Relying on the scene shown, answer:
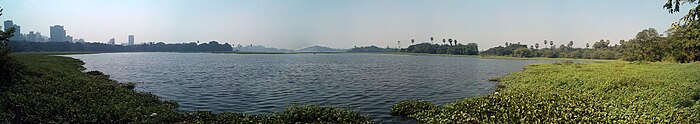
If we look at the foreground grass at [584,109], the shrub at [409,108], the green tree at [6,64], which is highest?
the green tree at [6,64]

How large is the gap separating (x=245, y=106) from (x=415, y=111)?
10034 millimetres

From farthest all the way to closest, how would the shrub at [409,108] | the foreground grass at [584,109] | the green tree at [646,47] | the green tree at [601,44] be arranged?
the green tree at [601,44]
the green tree at [646,47]
the shrub at [409,108]
the foreground grass at [584,109]

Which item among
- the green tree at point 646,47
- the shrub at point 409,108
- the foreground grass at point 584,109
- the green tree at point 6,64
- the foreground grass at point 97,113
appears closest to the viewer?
the foreground grass at point 584,109

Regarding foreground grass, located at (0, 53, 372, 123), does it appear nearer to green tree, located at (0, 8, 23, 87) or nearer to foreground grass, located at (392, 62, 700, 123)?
green tree, located at (0, 8, 23, 87)

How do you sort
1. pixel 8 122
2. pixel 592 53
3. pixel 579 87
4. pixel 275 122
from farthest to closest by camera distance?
1. pixel 592 53
2. pixel 579 87
3. pixel 275 122
4. pixel 8 122

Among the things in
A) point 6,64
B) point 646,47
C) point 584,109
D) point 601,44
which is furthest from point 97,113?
point 601,44

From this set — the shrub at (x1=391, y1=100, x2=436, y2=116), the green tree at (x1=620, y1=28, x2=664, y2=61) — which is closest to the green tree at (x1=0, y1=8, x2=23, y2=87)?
the shrub at (x1=391, y1=100, x2=436, y2=116)

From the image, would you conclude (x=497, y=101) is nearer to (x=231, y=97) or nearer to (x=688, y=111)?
(x=688, y=111)

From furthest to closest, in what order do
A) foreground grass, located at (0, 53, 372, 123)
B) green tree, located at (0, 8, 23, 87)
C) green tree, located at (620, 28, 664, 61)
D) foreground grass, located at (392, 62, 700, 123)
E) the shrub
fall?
green tree, located at (620, 28, 664, 61), the shrub, green tree, located at (0, 8, 23, 87), foreground grass, located at (0, 53, 372, 123), foreground grass, located at (392, 62, 700, 123)

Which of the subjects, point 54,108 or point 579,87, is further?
point 579,87

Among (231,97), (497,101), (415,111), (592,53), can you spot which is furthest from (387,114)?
(592,53)

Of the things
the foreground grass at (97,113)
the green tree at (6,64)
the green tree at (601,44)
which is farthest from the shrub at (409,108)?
the green tree at (601,44)

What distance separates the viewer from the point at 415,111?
20516 mm

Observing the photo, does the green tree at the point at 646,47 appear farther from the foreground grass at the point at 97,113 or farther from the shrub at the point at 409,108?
the foreground grass at the point at 97,113
